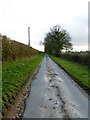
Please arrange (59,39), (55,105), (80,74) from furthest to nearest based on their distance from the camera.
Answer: (59,39), (80,74), (55,105)

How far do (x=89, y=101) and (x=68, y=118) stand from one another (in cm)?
230

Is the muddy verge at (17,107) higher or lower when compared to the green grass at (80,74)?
lower

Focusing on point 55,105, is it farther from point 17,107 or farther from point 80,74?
point 80,74

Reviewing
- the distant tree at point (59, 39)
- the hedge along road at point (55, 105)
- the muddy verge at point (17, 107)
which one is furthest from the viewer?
the distant tree at point (59, 39)

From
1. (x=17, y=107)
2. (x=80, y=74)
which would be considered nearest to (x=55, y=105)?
(x=17, y=107)

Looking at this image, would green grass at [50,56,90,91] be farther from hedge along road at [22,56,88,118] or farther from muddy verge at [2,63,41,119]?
muddy verge at [2,63,41,119]

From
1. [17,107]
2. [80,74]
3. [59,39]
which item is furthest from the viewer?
[59,39]

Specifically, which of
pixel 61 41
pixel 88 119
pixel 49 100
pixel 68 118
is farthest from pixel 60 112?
pixel 61 41

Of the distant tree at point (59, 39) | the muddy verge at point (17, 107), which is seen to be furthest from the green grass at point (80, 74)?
the distant tree at point (59, 39)

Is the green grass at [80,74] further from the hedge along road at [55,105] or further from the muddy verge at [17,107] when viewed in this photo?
the muddy verge at [17,107]

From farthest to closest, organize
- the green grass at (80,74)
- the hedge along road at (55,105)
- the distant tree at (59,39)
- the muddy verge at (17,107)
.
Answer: the distant tree at (59,39) → the green grass at (80,74) → the hedge along road at (55,105) → the muddy verge at (17,107)

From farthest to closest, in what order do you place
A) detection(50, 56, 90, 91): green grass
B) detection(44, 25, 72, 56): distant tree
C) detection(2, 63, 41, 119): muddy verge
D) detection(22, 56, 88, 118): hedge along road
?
detection(44, 25, 72, 56): distant tree → detection(50, 56, 90, 91): green grass → detection(22, 56, 88, 118): hedge along road → detection(2, 63, 41, 119): muddy verge

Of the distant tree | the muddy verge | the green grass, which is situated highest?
the distant tree

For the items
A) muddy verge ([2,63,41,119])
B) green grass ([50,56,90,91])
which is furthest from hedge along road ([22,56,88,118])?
green grass ([50,56,90,91])
